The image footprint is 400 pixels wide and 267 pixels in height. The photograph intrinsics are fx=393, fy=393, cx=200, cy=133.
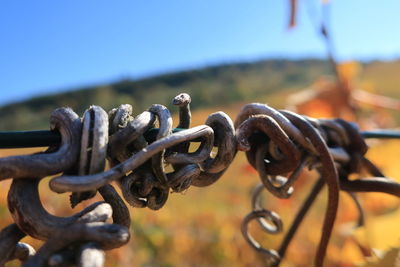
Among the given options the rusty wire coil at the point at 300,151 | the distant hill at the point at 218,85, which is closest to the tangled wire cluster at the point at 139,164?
the rusty wire coil at the point at 300,151

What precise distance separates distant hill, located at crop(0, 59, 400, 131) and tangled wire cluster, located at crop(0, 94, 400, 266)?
9.31 metres

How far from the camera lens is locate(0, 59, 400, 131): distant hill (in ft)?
36.0

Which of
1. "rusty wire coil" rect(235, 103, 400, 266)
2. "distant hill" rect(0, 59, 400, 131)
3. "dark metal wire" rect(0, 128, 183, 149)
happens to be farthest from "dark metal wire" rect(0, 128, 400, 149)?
"distant hill" rect(0, 59, 400, 131)

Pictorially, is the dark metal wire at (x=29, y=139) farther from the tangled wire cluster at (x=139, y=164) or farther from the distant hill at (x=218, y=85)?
the distant hill at (x=218, y=85)

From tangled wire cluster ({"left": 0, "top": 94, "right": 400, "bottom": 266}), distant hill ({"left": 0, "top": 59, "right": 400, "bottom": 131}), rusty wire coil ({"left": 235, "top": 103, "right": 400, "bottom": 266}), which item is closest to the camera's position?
tangled wire cluster ({"left": 0, "top": 94, "right": 400, "bottom": 266})

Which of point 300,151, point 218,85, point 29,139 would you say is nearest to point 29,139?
point 29,139

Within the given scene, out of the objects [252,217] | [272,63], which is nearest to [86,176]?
[252,217]

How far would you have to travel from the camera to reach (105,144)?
231 millimetres

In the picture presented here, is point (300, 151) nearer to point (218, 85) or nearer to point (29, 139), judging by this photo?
point (29, 139)

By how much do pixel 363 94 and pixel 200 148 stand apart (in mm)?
1014

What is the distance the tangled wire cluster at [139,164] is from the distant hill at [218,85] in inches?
366

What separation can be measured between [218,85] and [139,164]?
14.0 metres

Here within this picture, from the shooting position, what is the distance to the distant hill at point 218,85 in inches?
432

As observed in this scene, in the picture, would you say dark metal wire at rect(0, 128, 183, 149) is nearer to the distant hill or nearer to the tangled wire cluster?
the tangled wire cluster
